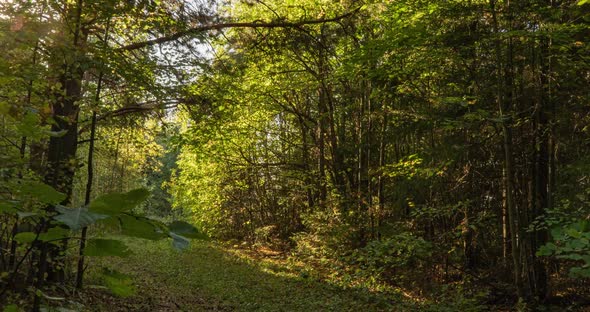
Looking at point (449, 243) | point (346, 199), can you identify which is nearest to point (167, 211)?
point (346, 199)

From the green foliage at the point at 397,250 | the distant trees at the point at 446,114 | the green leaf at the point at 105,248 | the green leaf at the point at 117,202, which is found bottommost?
the green foliage at the point at 397,250

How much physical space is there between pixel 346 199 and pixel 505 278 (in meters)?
5.49

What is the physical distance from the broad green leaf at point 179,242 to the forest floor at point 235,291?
5183 millimetres

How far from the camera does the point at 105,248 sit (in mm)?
935

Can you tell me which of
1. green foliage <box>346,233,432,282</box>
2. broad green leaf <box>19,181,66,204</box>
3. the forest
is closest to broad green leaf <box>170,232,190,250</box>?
broad green leaf <box>19,181,66,204</box>

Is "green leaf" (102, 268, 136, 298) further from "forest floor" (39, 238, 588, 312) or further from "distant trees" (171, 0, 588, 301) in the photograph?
"distant trees" (171, 0, 588, 301)

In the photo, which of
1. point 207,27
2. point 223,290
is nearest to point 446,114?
point 207,27

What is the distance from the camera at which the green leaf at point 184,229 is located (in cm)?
88

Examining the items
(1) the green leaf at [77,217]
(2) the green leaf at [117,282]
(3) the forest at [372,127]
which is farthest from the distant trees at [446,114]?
(1) the green leaf at [77,217]

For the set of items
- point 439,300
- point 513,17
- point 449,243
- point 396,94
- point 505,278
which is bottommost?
point 439,300

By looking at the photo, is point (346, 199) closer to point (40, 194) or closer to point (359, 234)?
point (359, 234)

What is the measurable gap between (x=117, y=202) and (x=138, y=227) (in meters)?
0.08

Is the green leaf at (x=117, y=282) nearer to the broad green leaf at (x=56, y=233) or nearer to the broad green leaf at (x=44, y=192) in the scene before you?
the broad green leaf at (x=56, y=233)

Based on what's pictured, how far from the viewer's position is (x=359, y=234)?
12.4 m
